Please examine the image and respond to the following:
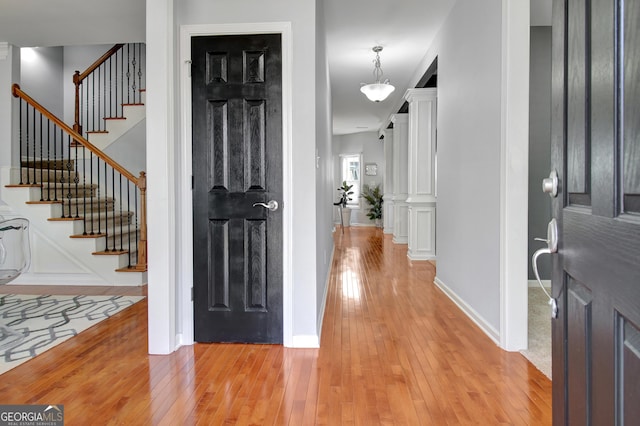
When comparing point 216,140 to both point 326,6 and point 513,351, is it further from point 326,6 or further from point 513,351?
point 513,351

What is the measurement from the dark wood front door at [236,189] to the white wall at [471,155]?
5.09ft

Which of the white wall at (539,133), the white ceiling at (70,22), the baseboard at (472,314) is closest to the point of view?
the baseboard at (472,314)

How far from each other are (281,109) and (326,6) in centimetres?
188

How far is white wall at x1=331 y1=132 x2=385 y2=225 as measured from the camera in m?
12.6

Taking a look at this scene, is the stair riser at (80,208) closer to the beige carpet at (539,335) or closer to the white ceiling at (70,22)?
the white ceiling at (70,22)

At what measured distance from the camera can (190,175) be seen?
9.12 feet

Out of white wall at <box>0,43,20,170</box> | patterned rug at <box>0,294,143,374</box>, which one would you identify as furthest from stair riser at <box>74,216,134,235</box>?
white wall at <box>0,43,20,170</box>

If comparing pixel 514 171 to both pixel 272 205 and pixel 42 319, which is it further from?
pixel 42 319

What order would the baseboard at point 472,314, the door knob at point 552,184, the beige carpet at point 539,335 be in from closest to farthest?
the door knob at point 552,184 < the beige carpet at point 539,335 < the baseboard at point 472,314

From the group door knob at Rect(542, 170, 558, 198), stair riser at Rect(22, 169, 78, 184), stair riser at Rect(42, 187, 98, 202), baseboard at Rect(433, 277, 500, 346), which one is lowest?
baseboard at Rect(433, 277, 500, 346)

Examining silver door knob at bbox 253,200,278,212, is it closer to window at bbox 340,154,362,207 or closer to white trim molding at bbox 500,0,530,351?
white trim molding at bbox 500,0,530,351

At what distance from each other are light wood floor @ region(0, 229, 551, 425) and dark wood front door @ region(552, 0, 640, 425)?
3.65 feet

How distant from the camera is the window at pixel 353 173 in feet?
42.1

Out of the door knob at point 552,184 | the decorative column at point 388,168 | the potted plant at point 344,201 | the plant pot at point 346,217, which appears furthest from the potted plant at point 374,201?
the door knob at point 552,184
